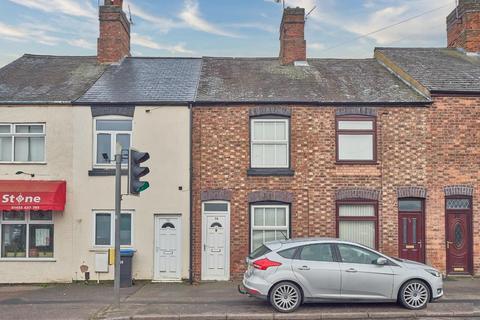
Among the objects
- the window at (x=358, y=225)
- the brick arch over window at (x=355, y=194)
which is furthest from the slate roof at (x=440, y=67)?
the window at (x=358, y=225)

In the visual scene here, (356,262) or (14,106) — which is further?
(14,106)

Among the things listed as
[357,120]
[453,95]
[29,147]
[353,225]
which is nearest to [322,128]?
[357,120]

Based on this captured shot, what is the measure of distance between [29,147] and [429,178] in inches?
483

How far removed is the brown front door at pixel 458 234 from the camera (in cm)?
1509

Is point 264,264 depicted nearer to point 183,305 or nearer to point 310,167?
point 183,305

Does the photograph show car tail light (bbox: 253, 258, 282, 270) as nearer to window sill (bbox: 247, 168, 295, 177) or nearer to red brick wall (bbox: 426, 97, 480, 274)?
window sill (bbox: 247, 168, 295, 177)

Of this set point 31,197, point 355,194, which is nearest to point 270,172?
point 355,194

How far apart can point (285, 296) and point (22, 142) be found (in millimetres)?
9640

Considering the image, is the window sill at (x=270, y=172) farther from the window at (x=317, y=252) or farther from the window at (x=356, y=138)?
the window at (x=317, y=252)

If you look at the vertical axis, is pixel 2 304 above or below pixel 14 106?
below

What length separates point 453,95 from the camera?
15234 millimetres

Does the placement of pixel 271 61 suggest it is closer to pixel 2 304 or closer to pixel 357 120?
pixel 357 120

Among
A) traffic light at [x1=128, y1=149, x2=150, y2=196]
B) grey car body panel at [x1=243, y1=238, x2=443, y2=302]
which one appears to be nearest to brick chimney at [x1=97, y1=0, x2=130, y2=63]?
traffic light at [x1=128, y1=149, x2=150, y2=196]

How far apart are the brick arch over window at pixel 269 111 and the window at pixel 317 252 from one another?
5.53m
